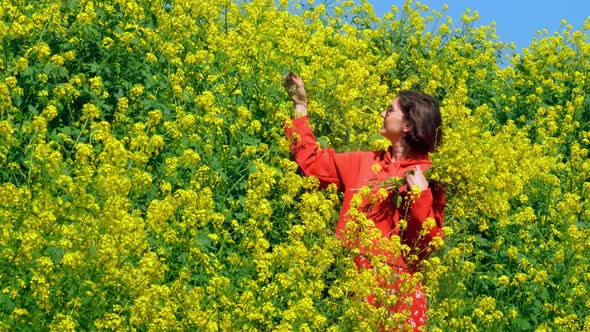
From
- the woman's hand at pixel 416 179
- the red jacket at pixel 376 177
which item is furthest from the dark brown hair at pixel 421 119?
the woman's hand at pixel 416 179

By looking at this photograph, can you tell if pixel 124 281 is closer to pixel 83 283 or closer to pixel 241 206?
pixel 83 283

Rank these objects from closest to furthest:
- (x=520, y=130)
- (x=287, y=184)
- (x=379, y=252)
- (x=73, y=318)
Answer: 1. (x=73, y=318)
2. (x=379, y=252)
3. (x=287, y=184)
4. (x=520, y=130)

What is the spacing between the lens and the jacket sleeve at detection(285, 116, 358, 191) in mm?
7805

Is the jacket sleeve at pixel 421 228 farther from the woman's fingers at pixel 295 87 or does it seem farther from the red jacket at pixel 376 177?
the woman's fingers at pixel 295 87

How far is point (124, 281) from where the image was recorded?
19.8 ft

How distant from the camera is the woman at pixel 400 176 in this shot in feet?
23.3

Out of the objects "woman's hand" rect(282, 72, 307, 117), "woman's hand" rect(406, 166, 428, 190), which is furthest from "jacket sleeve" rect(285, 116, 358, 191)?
"woman's hand" rect(406, 166, 428, 190)

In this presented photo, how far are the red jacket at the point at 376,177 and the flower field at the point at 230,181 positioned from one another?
10 cm

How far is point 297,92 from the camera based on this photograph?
26.8ft

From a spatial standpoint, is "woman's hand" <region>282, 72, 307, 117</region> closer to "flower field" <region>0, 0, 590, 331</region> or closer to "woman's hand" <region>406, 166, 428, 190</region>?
"flower field" <region>0, 0, 590, 331</region>

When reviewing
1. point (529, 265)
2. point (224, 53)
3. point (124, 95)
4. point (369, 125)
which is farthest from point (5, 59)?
point (529, 265)

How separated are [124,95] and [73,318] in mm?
2765

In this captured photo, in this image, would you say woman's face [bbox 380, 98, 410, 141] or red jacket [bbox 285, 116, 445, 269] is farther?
woman's face [bbox 380, 98, 410, 141]

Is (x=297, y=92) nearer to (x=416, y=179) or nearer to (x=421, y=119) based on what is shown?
(x=421, y=119)
